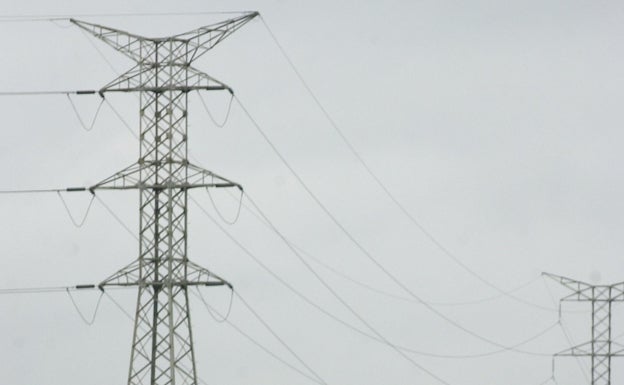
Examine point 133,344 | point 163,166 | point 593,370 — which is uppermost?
point 593,370

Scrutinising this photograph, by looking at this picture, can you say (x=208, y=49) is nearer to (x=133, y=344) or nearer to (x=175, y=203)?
(x=175, y=203)

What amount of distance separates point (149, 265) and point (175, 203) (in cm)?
255

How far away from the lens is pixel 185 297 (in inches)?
3526

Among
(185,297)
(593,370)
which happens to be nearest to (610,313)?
(593,370)

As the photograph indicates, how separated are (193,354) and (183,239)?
4348 millimetres

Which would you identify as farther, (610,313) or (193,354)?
(610,313)

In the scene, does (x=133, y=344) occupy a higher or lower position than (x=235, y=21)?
lower

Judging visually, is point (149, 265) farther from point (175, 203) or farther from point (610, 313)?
point (610, 313)

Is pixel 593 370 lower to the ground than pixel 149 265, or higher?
higher

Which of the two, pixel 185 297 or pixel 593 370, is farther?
pixel 593 370

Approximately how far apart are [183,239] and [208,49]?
7.23 meters

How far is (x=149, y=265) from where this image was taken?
89375 mm

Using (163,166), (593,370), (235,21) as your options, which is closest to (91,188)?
(163,166)

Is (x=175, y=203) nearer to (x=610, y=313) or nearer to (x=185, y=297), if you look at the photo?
(x=185, y=297)
